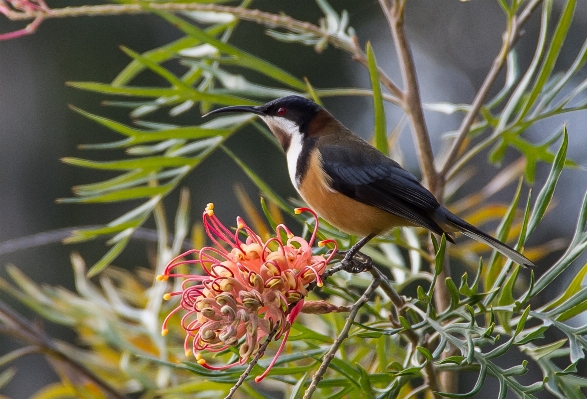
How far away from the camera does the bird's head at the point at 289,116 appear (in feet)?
7.39

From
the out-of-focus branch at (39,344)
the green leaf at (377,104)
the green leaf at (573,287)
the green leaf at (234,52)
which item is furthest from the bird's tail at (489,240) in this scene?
the out-of-focus branch at (39,344)

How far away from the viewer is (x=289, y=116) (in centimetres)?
232

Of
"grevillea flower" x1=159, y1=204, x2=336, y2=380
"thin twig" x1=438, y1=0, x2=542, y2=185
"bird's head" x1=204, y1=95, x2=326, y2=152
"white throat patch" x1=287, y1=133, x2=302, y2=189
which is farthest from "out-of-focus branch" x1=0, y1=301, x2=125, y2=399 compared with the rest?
"thin twig" x1=438, y1=0, x2=542, y2=185

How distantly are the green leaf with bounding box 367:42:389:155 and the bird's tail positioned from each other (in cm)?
30

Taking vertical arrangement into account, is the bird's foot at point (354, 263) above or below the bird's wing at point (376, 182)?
below

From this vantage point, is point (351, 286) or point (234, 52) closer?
point (234, 52)

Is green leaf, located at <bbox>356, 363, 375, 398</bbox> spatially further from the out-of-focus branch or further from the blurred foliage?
the out-of-focus branch

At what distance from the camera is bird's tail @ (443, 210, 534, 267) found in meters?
1.46

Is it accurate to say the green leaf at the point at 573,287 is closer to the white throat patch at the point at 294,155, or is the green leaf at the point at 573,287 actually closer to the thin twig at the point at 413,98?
the thin twig at the point at 413,98

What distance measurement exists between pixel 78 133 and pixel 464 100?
4277mm

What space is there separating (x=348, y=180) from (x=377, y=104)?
49 cm

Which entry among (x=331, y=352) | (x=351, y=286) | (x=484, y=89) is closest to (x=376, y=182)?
(x=351, y=286)

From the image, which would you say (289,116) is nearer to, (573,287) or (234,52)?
(234,52)

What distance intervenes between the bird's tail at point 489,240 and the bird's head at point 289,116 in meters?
0.63
